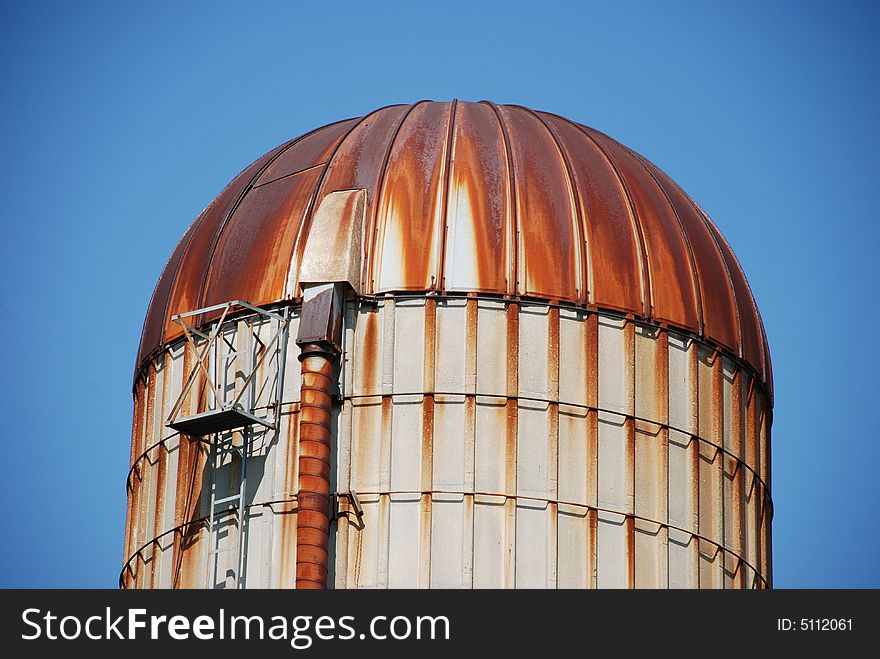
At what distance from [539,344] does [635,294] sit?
A: 2.41 meters

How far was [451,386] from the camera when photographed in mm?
60531

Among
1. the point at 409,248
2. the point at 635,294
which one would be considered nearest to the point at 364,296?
the point at 409,248

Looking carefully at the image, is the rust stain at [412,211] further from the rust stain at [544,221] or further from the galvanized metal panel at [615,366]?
the galvanized metal panel at [615,366]

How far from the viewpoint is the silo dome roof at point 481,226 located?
201 ft

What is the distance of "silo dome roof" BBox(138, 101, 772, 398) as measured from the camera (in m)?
61.4

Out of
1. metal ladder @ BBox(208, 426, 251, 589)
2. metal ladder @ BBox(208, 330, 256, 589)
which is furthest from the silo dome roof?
metal ladder @ BBox(208, 426, 251, 589)

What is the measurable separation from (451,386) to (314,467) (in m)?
3.24

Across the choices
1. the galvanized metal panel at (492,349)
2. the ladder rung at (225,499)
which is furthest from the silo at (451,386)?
the ladder rung at (225,499)

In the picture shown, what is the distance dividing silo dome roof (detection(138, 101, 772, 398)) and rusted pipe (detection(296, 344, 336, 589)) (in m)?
2.05

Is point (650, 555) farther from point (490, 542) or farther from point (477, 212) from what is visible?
point (477, 212)

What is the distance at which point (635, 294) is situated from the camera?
61.9 meters

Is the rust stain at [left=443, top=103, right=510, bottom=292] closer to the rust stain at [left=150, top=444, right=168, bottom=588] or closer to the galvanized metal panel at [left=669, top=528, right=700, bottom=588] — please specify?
the galvanized metal panel at [left=669, top=528, right=700, bottom=588]

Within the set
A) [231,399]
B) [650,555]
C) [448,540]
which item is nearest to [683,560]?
[650,555]
